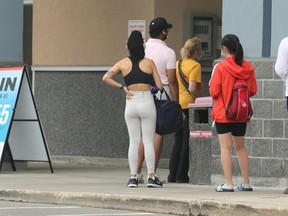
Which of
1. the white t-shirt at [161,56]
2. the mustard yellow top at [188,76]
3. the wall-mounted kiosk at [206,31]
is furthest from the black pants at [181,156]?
the wall-mounted kiosk at [206,31]

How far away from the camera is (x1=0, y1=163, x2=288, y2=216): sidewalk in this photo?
1158cm

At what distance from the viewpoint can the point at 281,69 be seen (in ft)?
42.3

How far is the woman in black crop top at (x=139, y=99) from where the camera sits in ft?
45.7

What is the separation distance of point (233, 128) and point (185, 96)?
202 cm

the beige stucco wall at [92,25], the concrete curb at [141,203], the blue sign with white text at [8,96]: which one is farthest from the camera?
the beige stucco wall at [92,25]

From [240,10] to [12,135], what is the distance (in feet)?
15.0

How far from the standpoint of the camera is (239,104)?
43.1ft

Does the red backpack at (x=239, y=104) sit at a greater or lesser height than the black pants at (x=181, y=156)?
greater

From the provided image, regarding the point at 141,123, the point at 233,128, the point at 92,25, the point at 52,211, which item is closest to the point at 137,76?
the point at 141,123

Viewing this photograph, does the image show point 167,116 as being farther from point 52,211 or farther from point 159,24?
point 52,211

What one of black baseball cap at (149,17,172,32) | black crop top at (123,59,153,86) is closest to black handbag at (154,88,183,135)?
black crop top at (123,59,153,86)

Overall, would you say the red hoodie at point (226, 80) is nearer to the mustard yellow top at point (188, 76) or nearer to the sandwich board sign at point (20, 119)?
the mustard yellow top at point (188, 76)

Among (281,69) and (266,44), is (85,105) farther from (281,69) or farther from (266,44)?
(281,69)

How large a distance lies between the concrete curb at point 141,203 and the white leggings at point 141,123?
1267 mm
